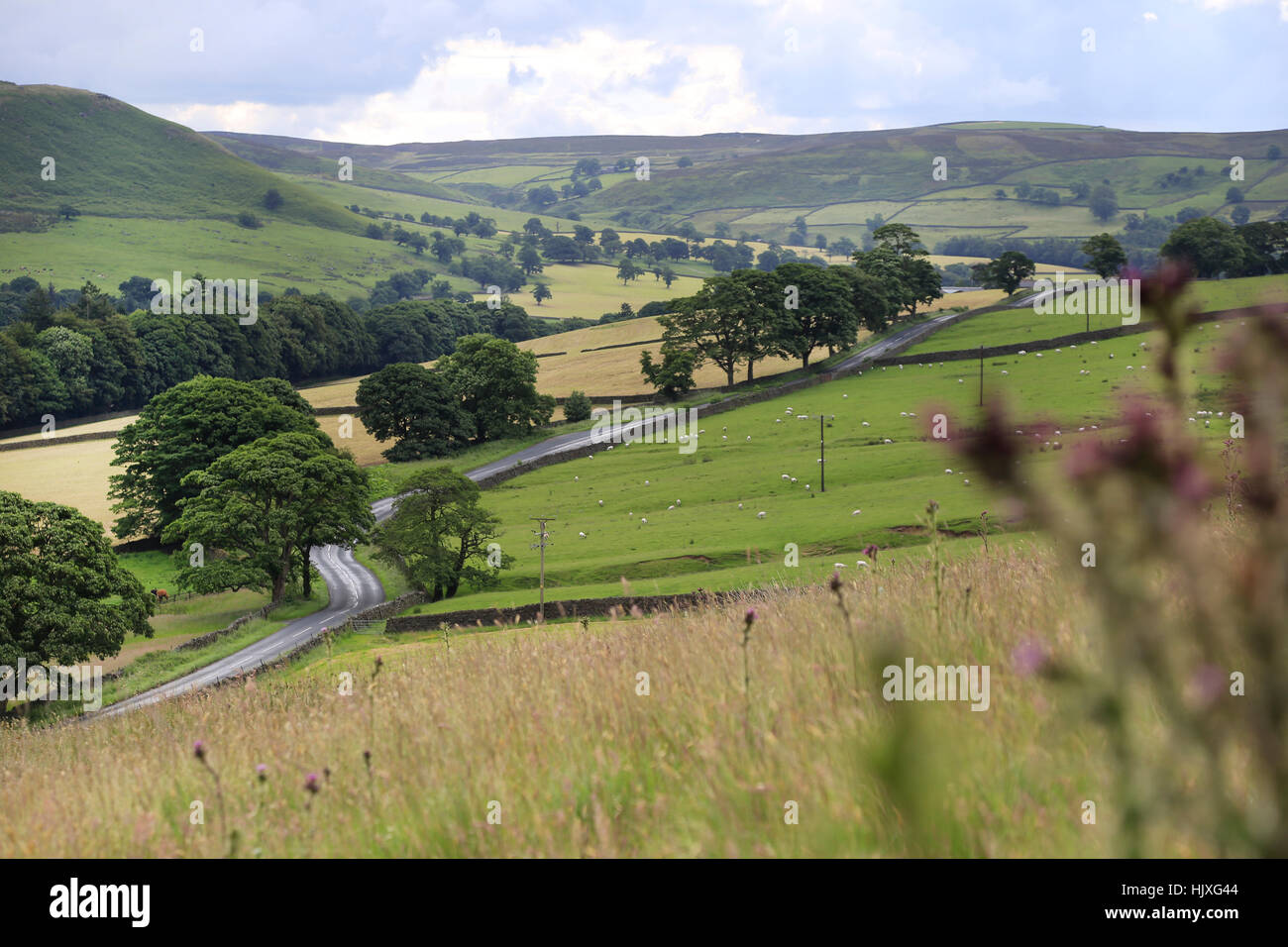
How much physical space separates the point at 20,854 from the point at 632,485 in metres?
75.9

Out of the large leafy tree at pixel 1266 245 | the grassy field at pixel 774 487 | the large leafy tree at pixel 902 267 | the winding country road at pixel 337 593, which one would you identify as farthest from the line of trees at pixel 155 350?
the large leafy tree at pixel 1266 245

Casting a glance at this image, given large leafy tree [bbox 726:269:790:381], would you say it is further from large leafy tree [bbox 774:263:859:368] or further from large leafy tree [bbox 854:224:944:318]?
large leafy tree [bbox 854:224:944:318]

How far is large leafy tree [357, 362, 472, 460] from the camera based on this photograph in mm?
103562

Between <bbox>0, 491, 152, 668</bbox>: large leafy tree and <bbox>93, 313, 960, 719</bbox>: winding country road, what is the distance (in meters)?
3.56

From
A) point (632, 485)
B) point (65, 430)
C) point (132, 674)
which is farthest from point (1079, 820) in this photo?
point (65, 430)

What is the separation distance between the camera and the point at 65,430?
12012 cm

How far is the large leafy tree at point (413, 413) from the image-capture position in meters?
104

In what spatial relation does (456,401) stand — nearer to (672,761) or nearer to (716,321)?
(716,321)

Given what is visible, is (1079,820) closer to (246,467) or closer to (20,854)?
(20,854)

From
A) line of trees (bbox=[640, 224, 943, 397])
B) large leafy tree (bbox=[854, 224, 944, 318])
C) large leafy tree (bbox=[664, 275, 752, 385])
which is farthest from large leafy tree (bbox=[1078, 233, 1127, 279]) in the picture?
large leafy tree (bbox=[664, 275, 752, 385])

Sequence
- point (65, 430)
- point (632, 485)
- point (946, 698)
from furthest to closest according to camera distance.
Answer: point (65, 430), point (632, 485), point (946, 698)

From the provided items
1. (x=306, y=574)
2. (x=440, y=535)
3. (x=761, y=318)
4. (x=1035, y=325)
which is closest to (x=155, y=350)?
(x=761, y=318)

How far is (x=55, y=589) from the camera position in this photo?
45531 mm
